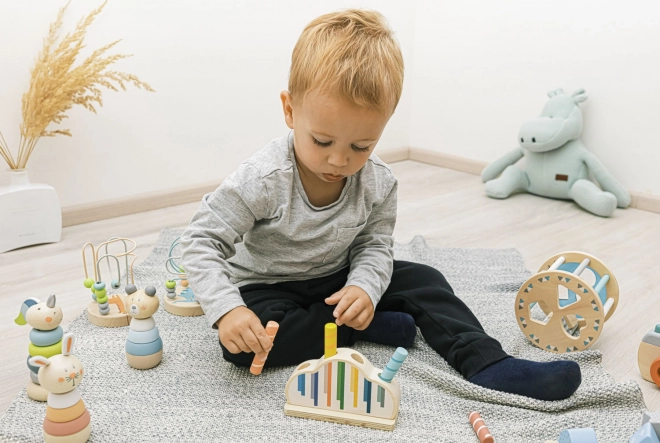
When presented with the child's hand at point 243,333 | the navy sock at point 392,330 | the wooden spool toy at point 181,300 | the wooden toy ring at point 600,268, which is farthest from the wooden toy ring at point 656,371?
the wooden spool toy at point 181,300

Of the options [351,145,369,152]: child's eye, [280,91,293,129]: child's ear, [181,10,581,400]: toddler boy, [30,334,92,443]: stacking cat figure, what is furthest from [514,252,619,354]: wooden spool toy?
[30,334,92,443]: stacking cat figure

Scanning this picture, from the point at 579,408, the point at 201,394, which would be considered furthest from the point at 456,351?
the point at 201,394

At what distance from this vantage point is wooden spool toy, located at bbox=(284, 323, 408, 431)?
85 centimetres

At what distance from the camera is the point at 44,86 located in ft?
4.85

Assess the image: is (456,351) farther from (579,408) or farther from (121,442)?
(121,442)

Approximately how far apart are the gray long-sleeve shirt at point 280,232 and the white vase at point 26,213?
69cm

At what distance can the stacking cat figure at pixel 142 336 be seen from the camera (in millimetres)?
954

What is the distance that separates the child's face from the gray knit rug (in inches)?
12.9

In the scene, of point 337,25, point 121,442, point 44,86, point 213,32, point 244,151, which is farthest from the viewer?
point 244,151

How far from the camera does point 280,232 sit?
998 mm

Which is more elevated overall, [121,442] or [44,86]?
[44,86]

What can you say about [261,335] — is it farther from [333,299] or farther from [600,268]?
[600,268]

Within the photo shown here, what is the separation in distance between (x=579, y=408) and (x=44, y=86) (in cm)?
129

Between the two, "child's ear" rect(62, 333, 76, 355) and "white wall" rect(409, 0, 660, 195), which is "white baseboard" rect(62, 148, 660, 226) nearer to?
"white wall" rect(409, 0, 660, 195)
